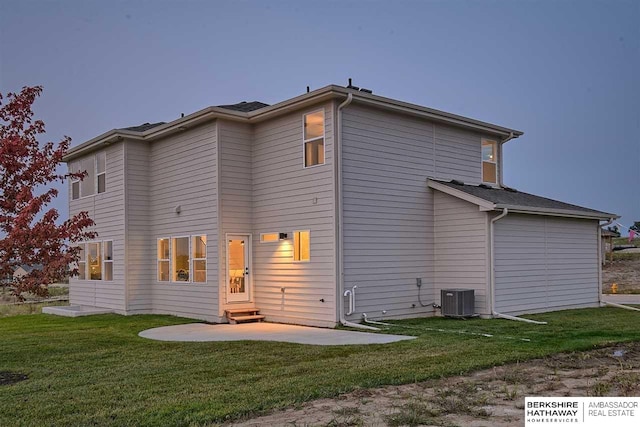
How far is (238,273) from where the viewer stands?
1389 cm

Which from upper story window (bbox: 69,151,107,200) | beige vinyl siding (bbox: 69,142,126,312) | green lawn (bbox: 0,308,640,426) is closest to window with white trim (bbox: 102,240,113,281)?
beige vinyl siding (bbox: 69,142,126,312)

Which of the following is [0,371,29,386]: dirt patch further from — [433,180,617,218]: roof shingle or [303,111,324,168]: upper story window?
[433,180,617,218]: roof shingle

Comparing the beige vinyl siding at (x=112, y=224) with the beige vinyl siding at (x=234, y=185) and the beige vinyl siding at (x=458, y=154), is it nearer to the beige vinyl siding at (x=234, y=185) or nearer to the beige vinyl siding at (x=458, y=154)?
the beige vinyl siding at (x=234, y=185)

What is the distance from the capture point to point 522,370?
6.87 m

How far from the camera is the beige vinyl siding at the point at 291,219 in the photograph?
11789 millimetres

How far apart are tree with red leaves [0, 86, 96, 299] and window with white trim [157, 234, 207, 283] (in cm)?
516

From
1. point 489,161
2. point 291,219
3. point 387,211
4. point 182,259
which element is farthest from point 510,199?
point 182,259

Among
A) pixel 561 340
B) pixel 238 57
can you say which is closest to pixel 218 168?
pixel 561 340

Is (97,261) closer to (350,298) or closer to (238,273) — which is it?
(238,273)

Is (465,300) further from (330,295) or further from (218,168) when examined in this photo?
(218,168)

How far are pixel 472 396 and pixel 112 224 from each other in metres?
12.3

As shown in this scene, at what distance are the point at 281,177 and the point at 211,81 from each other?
31943mm

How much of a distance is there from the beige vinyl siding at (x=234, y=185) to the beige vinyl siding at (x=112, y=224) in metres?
3.63

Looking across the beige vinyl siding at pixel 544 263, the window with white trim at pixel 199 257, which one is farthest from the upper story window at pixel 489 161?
the window with white trim at pixel 199 257
